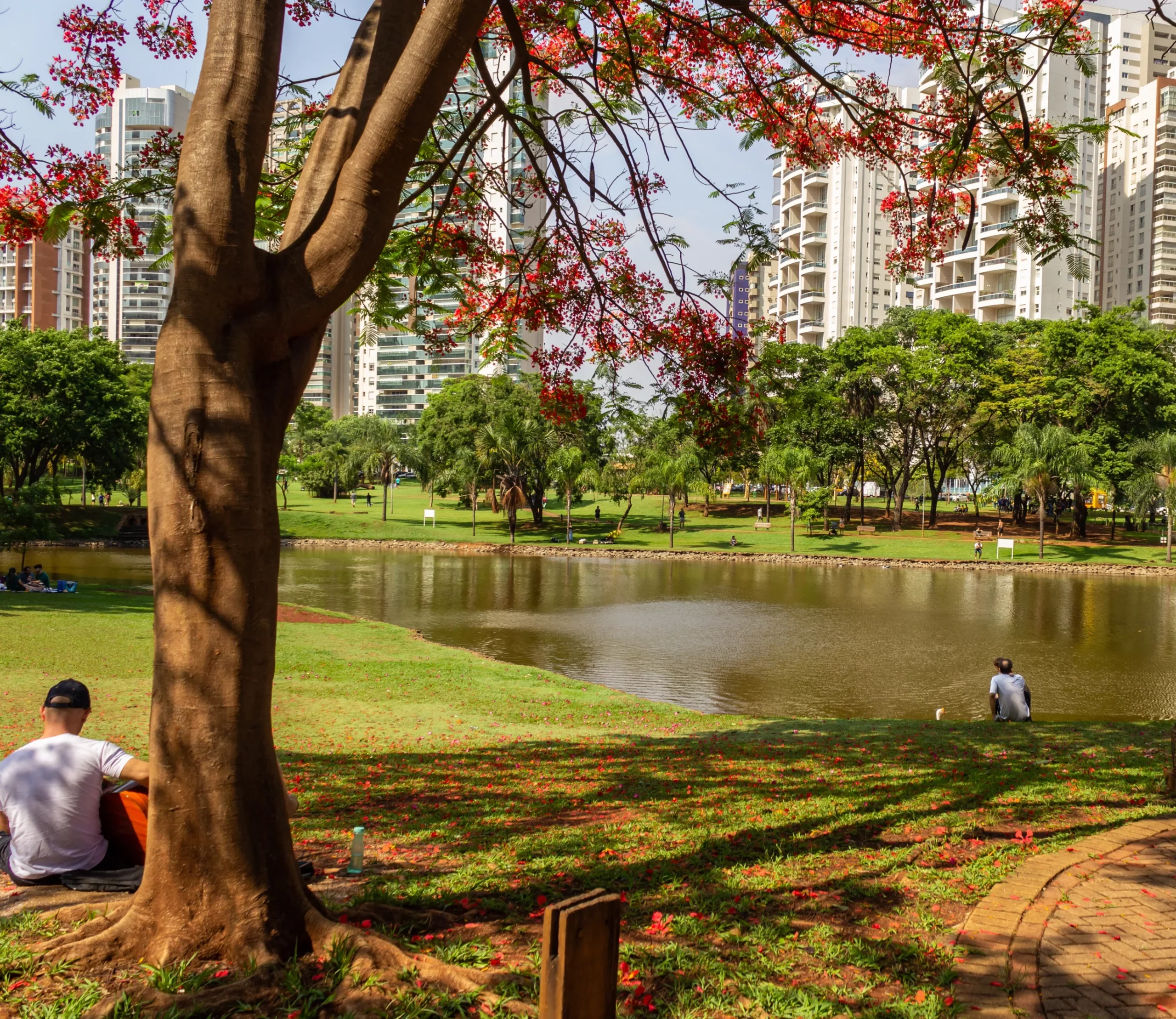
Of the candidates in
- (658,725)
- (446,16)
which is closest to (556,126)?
(446,16)

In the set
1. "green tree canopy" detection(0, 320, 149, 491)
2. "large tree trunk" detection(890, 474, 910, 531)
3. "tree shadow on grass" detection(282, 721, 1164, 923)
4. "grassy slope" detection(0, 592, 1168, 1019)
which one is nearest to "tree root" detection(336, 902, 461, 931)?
"grassy slope" detection(0, 592, 1168, 1019)

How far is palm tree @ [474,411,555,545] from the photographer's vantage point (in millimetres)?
53875

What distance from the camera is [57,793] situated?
4203 mm

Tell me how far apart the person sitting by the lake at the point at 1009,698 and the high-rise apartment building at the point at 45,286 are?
345ft

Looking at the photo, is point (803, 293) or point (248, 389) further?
point (803, 293)

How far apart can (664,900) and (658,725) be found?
709 centimetres

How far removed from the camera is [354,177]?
3.90 meters

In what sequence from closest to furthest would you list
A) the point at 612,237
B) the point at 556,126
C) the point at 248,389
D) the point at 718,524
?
the point at 248,389 → the point at 556,126 → the point at 612,237 → the point at 718,524

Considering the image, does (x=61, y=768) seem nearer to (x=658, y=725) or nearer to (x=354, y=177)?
(x=354, y=177)

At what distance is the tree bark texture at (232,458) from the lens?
3.58 m

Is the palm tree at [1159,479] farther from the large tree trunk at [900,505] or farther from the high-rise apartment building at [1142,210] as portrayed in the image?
the high-rise apartment building at [1142,210]

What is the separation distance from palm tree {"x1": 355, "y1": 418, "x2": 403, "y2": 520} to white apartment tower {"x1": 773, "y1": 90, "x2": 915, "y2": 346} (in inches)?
1508

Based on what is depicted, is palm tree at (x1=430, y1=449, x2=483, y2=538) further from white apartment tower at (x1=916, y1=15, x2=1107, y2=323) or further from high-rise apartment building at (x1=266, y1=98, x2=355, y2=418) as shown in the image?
high-rise apartment building at (x1=266, y1=98, x2=355, y2=418)

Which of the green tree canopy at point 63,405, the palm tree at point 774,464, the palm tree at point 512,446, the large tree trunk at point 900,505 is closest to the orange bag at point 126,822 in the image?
the green tree canopy at point 63,405
